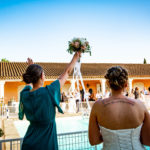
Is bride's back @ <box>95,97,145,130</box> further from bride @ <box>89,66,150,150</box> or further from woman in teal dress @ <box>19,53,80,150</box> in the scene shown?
woman in teal dress @ <box>19,53,80,150</box>

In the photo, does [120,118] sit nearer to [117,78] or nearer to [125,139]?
[125,139]

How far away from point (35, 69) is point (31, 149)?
875mm

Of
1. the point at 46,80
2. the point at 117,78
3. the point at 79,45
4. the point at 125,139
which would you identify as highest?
the point at 79,45

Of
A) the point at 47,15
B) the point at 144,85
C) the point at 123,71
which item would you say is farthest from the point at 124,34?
the point at 123,71

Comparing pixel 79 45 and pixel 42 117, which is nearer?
pixel 42 117

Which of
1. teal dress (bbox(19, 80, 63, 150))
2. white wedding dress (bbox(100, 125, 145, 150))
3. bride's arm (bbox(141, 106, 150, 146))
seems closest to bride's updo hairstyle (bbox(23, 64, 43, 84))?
teal dress (bbox(19, 80, 63, 150))

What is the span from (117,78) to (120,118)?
410 millimetres

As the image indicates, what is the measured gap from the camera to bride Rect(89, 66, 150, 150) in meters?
1.99

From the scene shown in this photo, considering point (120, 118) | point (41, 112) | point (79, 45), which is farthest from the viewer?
point (79, 45)

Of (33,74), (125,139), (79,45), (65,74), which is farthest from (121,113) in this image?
(79,45)

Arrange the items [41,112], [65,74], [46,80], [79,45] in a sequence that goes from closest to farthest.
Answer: [41,112] < [65,74] < [79,45] < [46,80]

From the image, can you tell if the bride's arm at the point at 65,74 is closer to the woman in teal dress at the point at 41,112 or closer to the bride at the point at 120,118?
the woman in teal dress at the point at 41,112

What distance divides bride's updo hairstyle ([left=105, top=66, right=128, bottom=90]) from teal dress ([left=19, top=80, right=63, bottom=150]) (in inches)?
23.0

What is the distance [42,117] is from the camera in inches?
81.9
